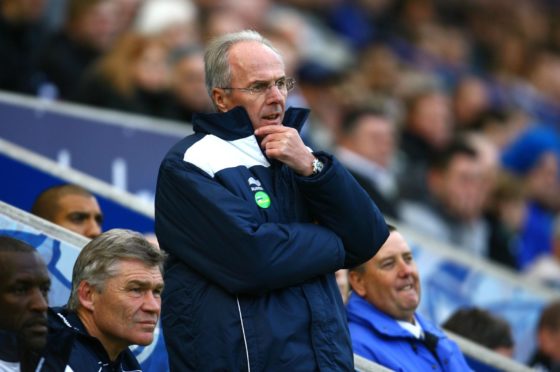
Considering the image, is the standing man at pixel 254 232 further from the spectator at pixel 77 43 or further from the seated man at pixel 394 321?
the spectator at pixel 77 43

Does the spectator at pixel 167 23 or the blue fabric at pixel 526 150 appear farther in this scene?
the blue fabric at pixel 526 150

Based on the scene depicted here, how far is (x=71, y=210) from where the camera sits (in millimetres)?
6574

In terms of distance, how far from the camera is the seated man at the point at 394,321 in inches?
248

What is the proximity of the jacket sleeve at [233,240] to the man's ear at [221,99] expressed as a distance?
300mm

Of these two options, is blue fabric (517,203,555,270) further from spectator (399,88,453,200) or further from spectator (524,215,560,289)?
spectator (399,88,453,200)

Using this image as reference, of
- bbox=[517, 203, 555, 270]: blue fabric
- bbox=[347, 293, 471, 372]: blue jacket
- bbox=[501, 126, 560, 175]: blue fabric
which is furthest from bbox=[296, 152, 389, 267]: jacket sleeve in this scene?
bbox=[501, 126, 560, 175]: blue fabric

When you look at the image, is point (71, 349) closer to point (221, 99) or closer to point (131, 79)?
point (221, 99)

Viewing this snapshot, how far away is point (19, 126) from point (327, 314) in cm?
381

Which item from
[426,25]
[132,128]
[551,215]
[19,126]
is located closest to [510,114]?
[426,25]

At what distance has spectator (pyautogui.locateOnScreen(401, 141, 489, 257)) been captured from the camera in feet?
37.7

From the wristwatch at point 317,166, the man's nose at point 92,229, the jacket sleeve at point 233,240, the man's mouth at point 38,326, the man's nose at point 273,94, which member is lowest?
the man's nose at point 92,229

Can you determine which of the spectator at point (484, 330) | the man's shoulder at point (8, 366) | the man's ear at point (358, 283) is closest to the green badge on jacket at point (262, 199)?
the man's shoulder at point (8, 366)

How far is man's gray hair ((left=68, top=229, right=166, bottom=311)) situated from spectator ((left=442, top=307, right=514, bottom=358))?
3.15m

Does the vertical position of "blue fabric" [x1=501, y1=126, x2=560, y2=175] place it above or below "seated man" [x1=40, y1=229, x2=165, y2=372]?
below
